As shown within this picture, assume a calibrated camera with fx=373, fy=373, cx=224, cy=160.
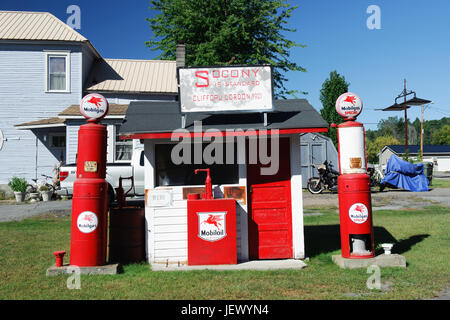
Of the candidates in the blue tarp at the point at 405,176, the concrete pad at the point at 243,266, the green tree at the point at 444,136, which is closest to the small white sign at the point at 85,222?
the concrete pad at the point at 243,266

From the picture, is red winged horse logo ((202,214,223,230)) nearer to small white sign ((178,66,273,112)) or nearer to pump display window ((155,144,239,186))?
pump display window ((155,144,239,186))

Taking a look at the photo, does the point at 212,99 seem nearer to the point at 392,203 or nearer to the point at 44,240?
the point at 44,240

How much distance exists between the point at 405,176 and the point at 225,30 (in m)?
13.5

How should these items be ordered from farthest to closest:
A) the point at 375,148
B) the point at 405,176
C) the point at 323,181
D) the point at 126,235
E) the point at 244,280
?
the point at 375,148, the point at 405,176, the point at 323,181, the point at 126,235, the point at 244,280

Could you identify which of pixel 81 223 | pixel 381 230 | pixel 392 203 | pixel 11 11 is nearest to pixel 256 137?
pixel 81 223

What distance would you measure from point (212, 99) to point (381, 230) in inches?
244

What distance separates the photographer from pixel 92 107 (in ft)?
21.9

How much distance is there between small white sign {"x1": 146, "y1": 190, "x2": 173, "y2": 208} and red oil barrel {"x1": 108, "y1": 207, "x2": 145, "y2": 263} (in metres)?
0.27

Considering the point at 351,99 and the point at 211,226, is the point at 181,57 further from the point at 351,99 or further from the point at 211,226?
the point at 211,226

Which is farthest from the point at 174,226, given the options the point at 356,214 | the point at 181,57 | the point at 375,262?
the point at 181,57

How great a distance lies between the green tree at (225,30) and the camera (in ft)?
76.1

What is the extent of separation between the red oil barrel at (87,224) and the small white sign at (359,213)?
14.7ft

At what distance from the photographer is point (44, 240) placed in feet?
30.6

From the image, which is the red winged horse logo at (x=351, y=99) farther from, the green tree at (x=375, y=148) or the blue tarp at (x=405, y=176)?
the green tree at (x=375, y=148)
